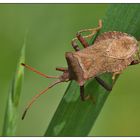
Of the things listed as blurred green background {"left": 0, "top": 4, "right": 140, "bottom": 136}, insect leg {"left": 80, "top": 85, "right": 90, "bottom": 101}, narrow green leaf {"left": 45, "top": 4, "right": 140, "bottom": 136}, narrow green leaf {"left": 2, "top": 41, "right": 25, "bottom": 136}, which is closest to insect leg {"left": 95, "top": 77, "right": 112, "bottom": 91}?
narrow green leaf {"left": 45, "top": 4, "right": 140, "bottom": 136}

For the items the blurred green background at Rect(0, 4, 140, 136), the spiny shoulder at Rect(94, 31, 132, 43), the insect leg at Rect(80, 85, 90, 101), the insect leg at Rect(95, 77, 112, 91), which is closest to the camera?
the insect leg at Rect(80, 85, 90, 101)

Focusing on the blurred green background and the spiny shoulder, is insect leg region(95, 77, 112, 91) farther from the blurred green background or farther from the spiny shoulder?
the blurred green background

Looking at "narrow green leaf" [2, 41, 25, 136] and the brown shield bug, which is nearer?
"narrow green leaf" [2, 41, 25, 136]

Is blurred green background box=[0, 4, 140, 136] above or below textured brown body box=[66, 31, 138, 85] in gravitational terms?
below

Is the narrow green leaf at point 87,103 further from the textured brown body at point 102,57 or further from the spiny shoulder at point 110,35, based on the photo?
the textured brown body at point 102,57

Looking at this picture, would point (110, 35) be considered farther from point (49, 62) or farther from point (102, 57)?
point (49, 62)

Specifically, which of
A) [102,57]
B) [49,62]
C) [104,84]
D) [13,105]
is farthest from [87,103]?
[49,62]

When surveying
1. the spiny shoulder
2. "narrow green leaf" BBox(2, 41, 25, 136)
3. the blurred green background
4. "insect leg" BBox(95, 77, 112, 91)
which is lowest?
the blurred green background

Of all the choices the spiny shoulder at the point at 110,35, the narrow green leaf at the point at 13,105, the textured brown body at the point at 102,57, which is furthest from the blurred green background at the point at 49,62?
the narrow green leaf at the point at 13,105

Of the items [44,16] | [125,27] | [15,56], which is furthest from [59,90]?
[125,27]
